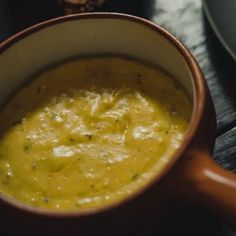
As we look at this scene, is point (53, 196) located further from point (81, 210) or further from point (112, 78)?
point (112, 78)

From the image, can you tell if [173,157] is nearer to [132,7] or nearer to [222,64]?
[222,64]

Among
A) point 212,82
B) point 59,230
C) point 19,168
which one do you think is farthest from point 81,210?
point 212,82

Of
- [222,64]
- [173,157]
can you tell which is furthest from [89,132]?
[222,64]

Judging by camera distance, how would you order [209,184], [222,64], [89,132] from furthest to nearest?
1. [222,64]
2. [89,132]
3. [209,184]

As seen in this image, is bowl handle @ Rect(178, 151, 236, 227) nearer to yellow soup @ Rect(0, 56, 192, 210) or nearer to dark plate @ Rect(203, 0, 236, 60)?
yellow soup @ Rect(0, 56, 192, 210)

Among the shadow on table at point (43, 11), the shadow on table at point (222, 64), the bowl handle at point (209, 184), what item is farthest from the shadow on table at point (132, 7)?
the bowl handle at point (209, 184)

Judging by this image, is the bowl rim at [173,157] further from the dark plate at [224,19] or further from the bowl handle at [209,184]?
the dark plate at [224,19]
